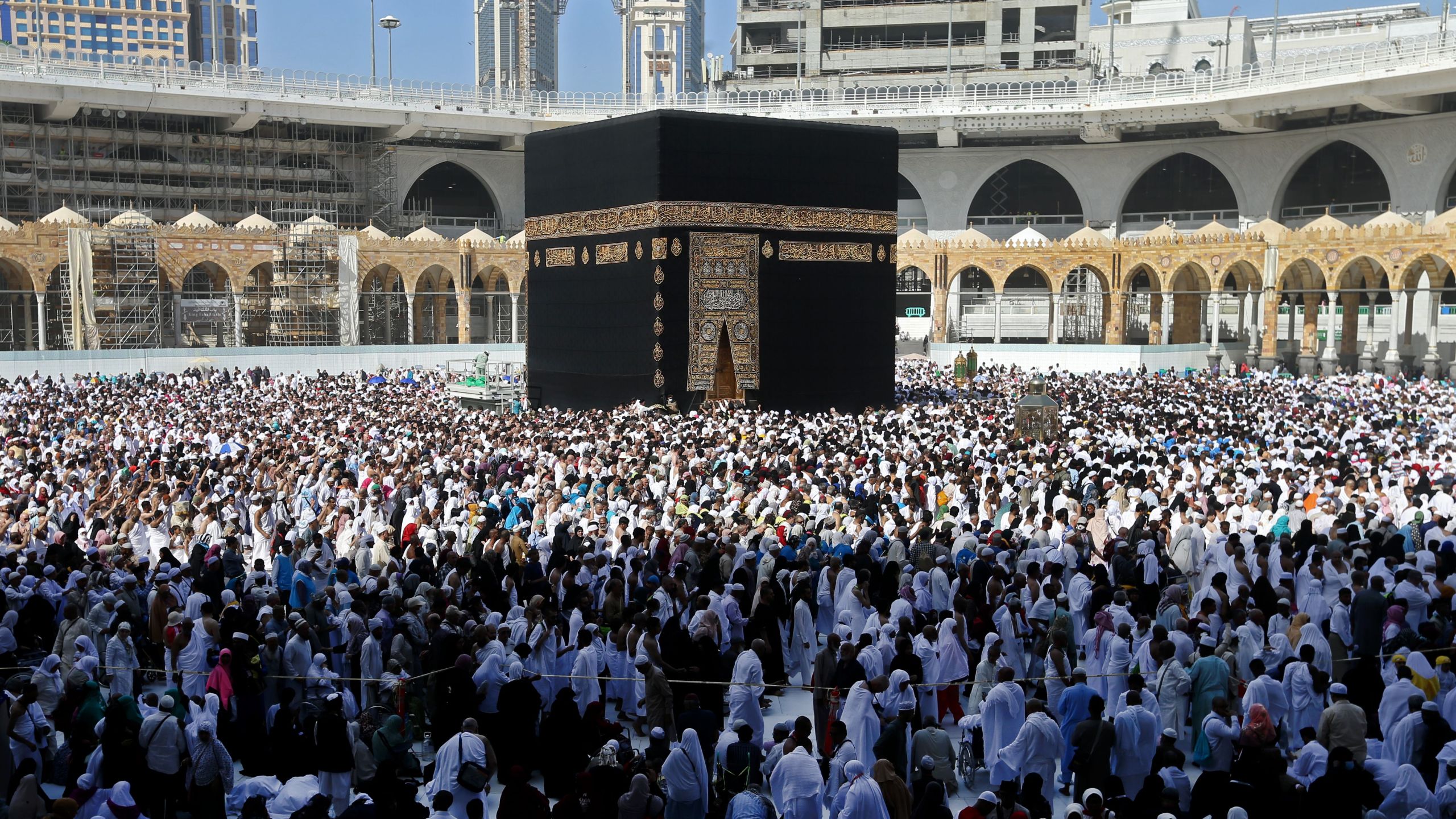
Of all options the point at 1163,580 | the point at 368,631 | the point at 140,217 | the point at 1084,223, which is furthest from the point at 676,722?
the point at 1084,223

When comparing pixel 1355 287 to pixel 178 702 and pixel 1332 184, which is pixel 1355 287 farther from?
pixel 178 702

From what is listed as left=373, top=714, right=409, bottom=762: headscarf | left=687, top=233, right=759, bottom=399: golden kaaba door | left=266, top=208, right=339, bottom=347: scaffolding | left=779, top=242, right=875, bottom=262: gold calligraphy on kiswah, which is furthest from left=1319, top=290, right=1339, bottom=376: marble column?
left=373, top=714, right=409, bottom=762: headscarf

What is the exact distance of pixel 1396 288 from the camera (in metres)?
23.4

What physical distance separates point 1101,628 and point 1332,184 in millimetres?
30649

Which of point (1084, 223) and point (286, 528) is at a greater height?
point (1084, 223)

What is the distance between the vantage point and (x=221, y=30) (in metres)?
91.4

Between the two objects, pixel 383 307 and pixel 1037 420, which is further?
pixel 383 307

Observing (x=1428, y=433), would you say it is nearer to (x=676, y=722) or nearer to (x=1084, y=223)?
(x=676, y=722)

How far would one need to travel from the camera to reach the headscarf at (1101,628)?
245 inches

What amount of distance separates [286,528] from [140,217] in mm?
19969

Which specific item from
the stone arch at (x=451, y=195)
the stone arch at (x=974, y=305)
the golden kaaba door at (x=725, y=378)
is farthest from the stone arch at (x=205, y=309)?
the stone arch at (x=974, y=305)

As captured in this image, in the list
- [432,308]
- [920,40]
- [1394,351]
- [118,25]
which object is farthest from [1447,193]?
[118,25]

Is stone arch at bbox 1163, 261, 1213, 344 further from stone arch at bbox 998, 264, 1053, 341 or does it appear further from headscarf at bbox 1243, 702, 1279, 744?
headscarf at bbox 1243, 702, 1279, 744

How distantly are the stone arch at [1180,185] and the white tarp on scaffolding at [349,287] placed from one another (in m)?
19.7
